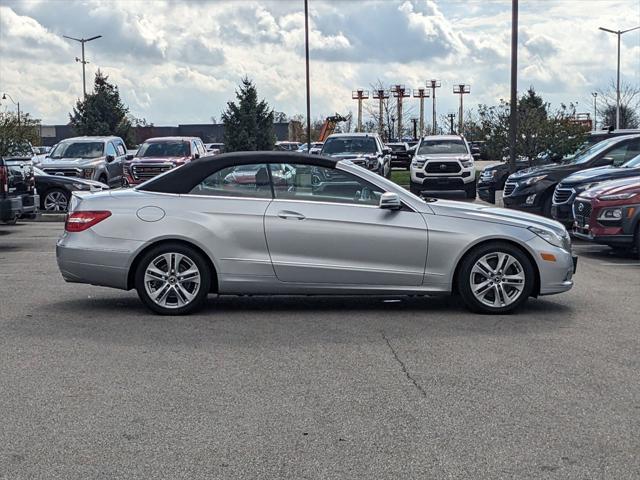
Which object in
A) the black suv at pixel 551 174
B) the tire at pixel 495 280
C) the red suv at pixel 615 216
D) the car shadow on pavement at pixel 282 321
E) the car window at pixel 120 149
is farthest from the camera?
the car window at pixel 120 149

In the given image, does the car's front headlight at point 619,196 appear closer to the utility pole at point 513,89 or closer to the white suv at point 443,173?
the utility pole at point 513,89

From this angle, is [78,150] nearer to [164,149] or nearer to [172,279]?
[164,149]

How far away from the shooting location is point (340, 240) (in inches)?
341

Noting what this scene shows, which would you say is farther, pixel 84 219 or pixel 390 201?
pixel 84 219

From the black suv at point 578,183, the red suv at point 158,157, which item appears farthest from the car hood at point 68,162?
the black suv at point 578,183

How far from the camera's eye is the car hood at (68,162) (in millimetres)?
25891

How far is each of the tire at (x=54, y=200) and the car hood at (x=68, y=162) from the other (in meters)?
4.19

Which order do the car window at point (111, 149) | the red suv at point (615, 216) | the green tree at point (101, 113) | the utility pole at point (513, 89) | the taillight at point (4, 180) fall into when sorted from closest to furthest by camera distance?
the red suv at point (615, 216), the taillight at point (4, 180), the utility pole at point (513, 89), the car window at point (111, 149), the green tree at point (101, 113)

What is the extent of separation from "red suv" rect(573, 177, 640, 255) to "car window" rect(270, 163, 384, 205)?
577 centimetres

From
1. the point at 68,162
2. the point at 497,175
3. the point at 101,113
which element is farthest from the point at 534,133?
the point at 101,113

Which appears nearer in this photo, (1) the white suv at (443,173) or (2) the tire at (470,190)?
(1) the white suv at (443,173)

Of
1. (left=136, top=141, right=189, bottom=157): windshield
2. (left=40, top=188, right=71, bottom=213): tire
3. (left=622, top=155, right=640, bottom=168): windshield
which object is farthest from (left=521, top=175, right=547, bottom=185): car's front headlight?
(left=136, top=141, right=189, bottom=157): windshield

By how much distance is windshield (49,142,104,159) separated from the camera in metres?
27.1

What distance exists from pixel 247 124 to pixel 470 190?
17.4 meters
